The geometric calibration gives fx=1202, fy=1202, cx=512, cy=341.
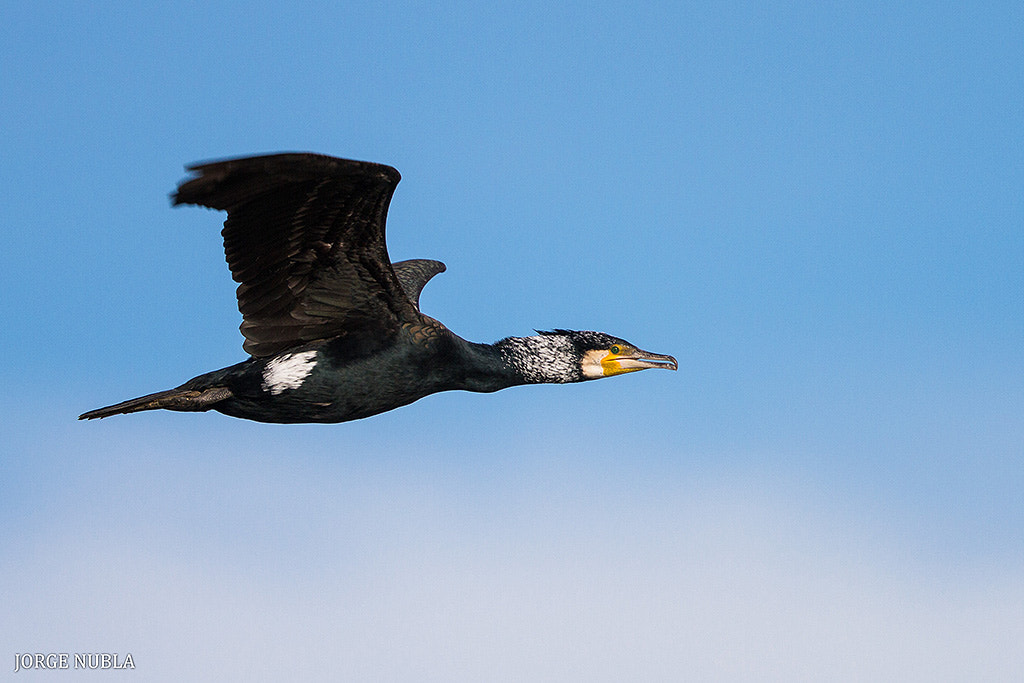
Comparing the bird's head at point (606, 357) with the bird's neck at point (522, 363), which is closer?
the bird's neck at point (522, 363)

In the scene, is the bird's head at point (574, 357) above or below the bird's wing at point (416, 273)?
below

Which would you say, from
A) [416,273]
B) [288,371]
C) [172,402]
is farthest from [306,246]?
[416,273]

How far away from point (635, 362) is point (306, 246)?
9.09ft

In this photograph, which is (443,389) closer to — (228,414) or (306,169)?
(228,414)

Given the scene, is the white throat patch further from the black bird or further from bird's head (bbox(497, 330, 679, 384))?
bird's head (bbox(497, 330, 679, 384))

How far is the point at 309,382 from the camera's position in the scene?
27.4 ft

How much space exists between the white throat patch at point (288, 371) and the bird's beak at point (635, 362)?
231 cm

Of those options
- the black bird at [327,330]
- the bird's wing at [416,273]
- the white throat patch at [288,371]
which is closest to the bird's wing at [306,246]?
the black bird at [327,330]

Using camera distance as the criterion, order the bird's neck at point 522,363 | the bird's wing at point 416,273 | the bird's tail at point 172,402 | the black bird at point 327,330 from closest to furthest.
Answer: the black bird at point 327,330 < the bird's tail at point 172,402 < the bird's neck at point 522,363 < the bird's wing at point 416,273

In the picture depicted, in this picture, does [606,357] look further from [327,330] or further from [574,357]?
[327,330]

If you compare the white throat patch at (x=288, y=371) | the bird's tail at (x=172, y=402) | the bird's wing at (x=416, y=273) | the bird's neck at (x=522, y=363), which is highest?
the bird's wing at (x=416, y=273)

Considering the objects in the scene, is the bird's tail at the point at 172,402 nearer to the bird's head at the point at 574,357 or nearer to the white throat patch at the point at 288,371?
the white throat patch at the point at 288,371

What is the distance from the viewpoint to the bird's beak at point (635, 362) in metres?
9.27

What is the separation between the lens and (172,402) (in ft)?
27.4
